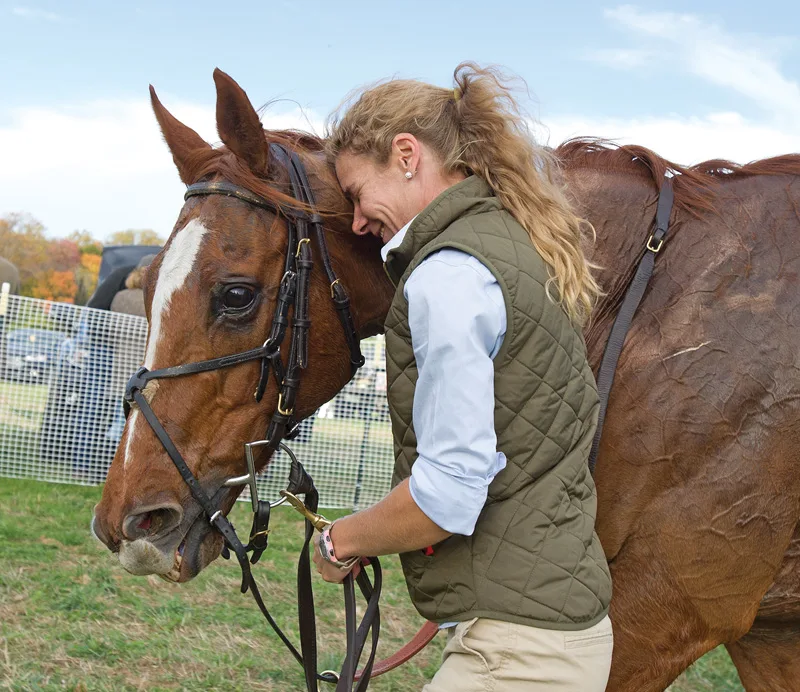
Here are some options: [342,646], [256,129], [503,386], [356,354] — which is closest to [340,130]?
[256,129]

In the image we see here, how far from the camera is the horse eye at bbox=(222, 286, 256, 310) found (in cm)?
225

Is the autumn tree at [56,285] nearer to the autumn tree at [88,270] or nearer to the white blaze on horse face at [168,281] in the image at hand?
the autumn tree at [88,270]

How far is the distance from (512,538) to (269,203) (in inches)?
47.1

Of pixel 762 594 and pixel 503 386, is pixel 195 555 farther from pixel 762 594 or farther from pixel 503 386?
pixel 762 594

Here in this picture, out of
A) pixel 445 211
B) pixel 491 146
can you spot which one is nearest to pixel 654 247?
pixel 491 146

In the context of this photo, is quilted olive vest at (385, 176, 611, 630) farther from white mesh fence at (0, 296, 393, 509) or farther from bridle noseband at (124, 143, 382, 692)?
white mesh fence at (0, 296, 393, 509)

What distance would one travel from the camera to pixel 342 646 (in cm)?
468

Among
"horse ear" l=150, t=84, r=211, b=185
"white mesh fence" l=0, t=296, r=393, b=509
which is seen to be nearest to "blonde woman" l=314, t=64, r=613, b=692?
"horse ear" l=150, t=84, r=211, b=185

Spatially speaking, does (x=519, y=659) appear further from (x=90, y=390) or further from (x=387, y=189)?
(x=90, y=390)

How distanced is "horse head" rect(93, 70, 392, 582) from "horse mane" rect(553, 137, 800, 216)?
2.85 ft

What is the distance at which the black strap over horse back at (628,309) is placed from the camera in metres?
2.27

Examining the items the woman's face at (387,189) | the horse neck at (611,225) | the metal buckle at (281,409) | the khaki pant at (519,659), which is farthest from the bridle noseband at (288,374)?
the horse neck at (611,225)

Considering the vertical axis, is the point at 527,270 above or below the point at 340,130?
below

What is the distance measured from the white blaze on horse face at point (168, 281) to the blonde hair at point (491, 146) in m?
0.51
